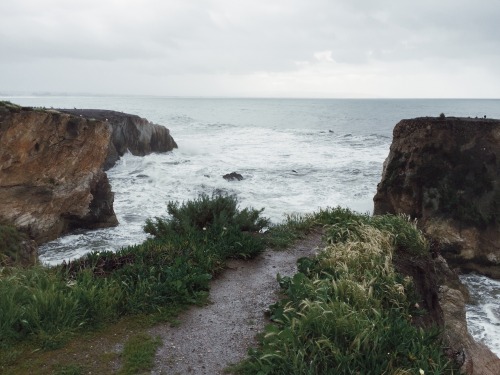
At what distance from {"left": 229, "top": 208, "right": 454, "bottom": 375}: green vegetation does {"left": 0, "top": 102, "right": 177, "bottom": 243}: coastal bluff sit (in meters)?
11.7

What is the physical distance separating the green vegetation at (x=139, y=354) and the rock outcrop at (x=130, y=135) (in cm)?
2591

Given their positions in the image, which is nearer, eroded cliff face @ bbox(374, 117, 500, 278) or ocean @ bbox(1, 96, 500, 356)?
ocean @ bbox(1, 96, 500, 356)

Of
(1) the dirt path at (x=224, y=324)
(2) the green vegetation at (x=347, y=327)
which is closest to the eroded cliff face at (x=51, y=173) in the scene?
(1) the dirt path at (x=224, y=324)

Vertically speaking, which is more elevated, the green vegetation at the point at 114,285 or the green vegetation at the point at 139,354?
the green vegetation at the point at 114,285

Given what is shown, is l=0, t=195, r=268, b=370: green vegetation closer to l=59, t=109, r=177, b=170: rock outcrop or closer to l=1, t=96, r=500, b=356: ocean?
l=1, t=96, r=500, b=356: ocean

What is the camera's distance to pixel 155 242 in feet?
24.8

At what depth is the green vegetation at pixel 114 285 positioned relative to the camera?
191 inches

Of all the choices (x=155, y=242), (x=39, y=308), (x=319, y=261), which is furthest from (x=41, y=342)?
(x=319, y=261)

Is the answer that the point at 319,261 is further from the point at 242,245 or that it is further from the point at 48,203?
the point at 48,203

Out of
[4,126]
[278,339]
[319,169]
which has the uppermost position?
[4,126]

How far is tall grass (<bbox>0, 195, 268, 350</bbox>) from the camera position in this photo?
4875 millimetres

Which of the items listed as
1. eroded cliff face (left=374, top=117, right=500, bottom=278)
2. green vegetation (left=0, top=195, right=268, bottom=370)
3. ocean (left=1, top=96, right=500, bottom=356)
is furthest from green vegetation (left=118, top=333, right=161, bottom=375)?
eroded cliff face (left=374, top=117, right=500, bottom=278)

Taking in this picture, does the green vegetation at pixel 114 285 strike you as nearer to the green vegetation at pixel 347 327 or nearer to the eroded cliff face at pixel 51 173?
the green vegetation at pixel 347 327

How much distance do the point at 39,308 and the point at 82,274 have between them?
3.76 ft
